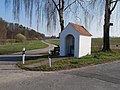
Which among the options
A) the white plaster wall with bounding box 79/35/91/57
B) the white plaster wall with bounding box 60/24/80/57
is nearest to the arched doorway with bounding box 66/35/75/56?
the white plaster wall with bounding box 60/24/80/57

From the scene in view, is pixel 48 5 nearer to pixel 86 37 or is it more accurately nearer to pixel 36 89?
pixel 86 37

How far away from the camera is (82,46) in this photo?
20.2 meters

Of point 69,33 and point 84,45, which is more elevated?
point 69,33

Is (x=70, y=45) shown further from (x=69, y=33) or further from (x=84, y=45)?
(x=69, y=33)

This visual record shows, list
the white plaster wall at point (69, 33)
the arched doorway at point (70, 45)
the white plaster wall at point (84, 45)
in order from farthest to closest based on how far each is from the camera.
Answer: the arched doorway at point (70, 45) → the white plaster wall at point (84, 45) → the white plaster wall at point (69, 33)

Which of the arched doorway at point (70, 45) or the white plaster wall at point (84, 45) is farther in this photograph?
the arched doorway at point (70, 45)

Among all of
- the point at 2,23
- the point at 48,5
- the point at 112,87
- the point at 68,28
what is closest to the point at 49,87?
the point at 112,87

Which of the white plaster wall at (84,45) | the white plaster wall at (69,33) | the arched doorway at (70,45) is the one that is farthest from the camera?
the arched doorway at (70,45)

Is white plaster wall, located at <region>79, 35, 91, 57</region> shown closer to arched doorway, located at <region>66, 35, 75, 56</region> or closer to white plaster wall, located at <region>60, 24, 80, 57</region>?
white plaster wall, located at <region>60, 24, 80, 57</region>

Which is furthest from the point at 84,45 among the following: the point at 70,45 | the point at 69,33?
the point at 69,33

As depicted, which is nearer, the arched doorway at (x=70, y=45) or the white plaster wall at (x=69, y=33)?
the white plaster wall at (x=69, y=33)

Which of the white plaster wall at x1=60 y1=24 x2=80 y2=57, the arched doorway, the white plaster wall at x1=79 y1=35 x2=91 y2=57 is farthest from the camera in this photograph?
the arched doorway

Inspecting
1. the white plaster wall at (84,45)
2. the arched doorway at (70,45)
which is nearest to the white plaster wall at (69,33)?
the white plaster wall at (84,45)

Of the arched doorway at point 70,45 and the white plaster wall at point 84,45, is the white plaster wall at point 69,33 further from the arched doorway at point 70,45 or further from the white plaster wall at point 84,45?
the arched doorway at point 70,45
